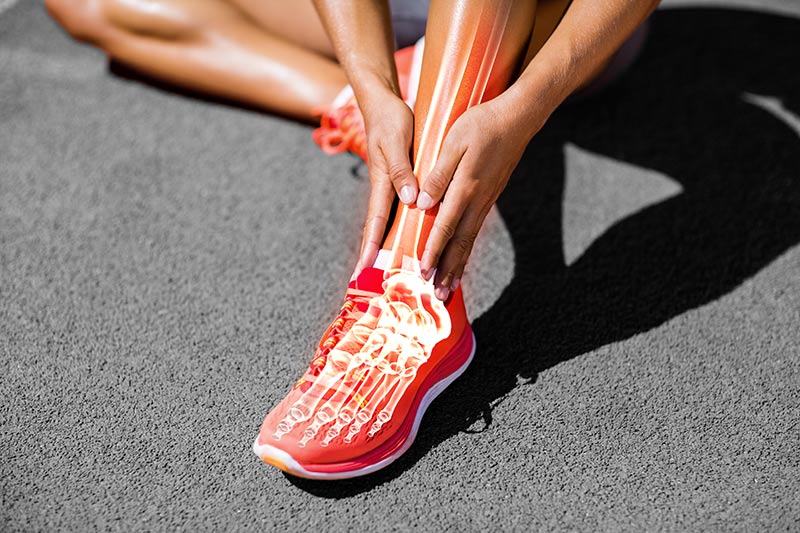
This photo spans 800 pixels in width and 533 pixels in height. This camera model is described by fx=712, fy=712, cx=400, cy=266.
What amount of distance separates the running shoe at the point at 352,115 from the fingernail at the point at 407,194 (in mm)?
267

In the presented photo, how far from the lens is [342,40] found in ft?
3.18

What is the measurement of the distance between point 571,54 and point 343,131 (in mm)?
405

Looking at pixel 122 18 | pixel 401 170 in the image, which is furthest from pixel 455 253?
pixel 122 18

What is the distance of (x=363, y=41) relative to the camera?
37.6 inches

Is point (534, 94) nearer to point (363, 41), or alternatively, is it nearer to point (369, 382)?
point (363, 41)

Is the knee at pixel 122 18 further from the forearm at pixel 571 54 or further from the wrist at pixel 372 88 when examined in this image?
the forearm at pixel 571 54

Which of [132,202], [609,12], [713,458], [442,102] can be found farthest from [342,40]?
[713,458]

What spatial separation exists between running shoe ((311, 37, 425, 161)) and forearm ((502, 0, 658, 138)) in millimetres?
271

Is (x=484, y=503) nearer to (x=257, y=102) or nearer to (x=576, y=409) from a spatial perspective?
(x=576, y=409)

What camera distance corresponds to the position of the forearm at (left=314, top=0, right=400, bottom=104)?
923mm

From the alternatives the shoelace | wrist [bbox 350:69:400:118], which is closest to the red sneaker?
wrist [bbox 350:69:400:118]

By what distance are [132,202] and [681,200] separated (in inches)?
35.9

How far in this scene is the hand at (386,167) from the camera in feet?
2.75
